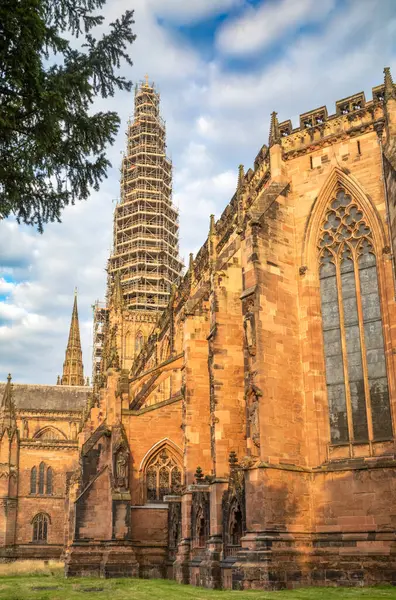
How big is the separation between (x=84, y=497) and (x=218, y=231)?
1095cm

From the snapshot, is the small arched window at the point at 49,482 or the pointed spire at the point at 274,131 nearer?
the pointed spire at the point at 274,131

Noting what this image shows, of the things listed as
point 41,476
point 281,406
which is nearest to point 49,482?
point 41,476

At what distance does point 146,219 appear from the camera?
197 ft

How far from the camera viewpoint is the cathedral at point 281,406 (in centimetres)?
1497

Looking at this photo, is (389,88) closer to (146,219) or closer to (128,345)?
(128,345)

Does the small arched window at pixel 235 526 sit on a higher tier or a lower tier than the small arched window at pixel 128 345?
lower

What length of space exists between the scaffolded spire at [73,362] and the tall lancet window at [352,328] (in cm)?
6519

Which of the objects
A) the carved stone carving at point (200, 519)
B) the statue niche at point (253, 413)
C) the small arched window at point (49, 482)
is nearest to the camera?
the statue niche at point (253, 413)

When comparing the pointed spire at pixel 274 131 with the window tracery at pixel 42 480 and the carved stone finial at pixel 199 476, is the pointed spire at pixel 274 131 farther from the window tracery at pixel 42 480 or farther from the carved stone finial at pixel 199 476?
the window tracery at pixel 42 480

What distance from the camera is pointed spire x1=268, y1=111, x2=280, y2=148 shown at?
19.0 meters

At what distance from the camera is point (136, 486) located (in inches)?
934

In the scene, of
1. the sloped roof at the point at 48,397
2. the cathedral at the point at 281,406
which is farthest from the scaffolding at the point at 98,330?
the cathedral at the point at 281,406

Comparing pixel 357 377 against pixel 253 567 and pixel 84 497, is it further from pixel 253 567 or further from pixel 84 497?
pixel 84 497

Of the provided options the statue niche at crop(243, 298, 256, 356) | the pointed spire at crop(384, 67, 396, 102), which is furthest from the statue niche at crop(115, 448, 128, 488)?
the pointed spire at crop(384, 67, 396, 102)
